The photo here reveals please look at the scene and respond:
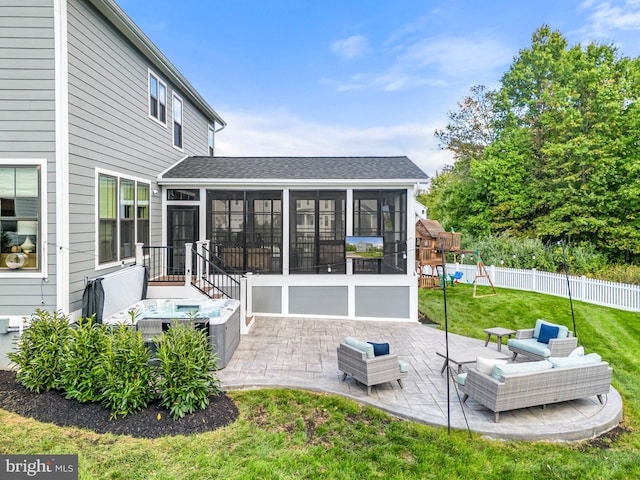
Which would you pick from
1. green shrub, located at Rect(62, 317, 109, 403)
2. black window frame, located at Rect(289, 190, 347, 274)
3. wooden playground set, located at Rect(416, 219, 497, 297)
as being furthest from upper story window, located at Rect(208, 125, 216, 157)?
green shrub, located at Rect(62, 317, 109, 403)

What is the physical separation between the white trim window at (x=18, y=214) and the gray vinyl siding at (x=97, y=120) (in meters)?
0.52

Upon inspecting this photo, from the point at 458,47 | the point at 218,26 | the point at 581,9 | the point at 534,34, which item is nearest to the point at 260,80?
the point at 218,26

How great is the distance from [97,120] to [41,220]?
229 cm

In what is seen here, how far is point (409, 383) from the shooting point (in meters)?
6.37

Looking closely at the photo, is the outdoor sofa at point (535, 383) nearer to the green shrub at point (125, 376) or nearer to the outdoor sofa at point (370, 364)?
the outdoor sofa at point (370, 364)

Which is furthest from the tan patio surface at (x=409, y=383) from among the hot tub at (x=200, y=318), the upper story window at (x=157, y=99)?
the upper story window at (x=157, y=99)

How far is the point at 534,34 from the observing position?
2189 cm

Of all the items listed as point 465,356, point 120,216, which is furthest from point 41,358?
point 465,356

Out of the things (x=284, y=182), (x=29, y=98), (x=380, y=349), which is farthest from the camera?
(x=284, y=182)

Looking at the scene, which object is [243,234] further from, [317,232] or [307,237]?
[317,232]

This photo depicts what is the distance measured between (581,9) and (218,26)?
18.4 metres

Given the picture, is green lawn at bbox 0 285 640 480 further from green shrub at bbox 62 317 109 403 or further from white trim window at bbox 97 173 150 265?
white trim window at bbox 97 173 150 265

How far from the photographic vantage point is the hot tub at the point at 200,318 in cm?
666

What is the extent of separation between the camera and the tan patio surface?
16.7ft
